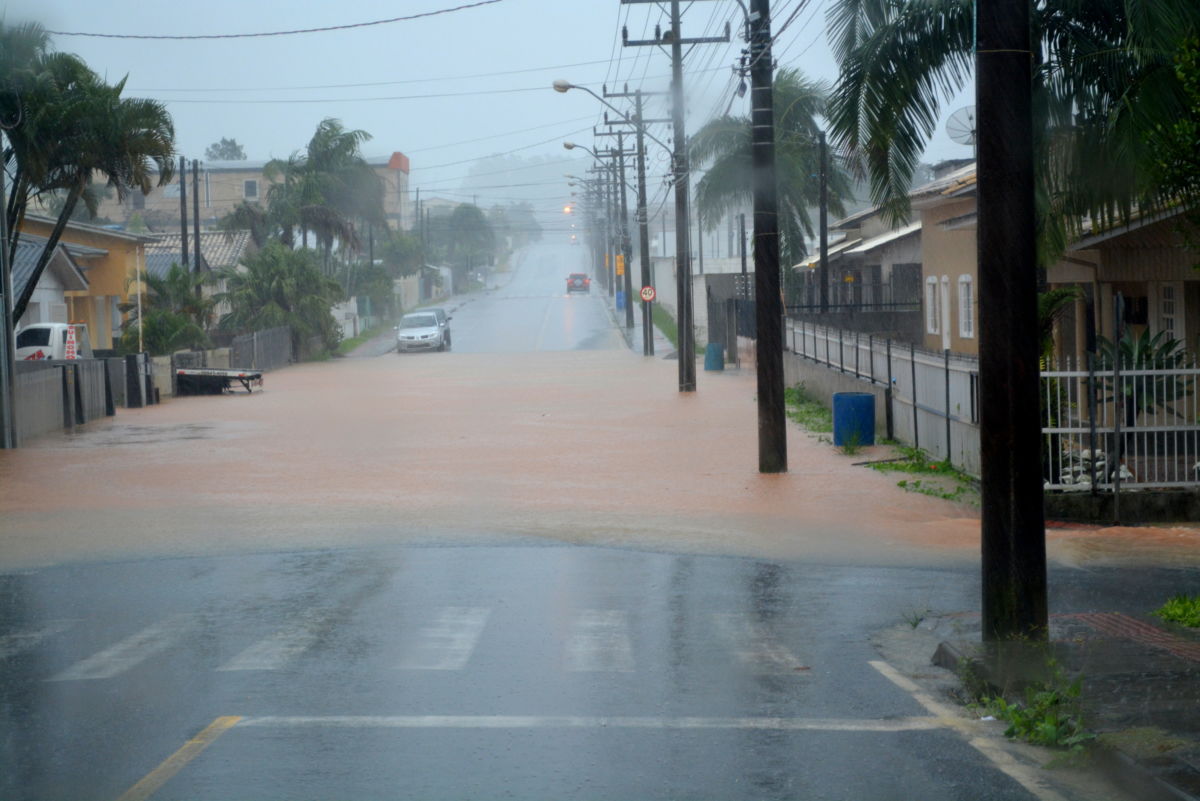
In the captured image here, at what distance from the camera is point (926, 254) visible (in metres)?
36.3

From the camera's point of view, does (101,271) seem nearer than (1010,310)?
No

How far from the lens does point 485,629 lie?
384 inches

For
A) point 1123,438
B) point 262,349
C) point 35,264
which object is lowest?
point 1123,438

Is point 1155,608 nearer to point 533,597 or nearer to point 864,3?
point 533,597

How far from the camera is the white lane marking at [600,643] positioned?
339 inches

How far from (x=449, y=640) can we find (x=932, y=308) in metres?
29.3

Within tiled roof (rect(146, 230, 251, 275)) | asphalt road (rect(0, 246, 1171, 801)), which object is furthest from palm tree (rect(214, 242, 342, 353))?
asphalt road (rect(0, 246, 1171, 801))

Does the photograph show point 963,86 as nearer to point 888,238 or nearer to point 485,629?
point 485,629

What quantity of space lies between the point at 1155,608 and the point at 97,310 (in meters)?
48.2

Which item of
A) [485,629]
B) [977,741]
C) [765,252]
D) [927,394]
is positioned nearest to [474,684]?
[485,629]

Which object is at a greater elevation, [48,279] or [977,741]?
[48,279]

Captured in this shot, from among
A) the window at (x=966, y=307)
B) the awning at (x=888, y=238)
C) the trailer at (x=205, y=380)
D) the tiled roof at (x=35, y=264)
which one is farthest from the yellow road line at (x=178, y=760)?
the awning at (x=888, y=238)

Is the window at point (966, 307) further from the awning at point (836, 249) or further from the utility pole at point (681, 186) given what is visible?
the awning at point (836, 249)

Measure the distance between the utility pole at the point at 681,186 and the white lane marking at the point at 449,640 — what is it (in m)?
24.4
